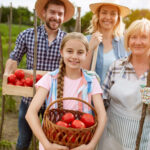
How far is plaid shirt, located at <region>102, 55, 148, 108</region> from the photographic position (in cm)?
174

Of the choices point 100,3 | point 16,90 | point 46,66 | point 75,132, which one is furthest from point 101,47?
point 75,132

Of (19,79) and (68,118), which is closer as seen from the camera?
(68,118)

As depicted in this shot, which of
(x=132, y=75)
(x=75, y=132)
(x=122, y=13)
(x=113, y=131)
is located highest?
(x=122, y=13)

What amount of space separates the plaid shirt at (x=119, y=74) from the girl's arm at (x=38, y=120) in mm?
602

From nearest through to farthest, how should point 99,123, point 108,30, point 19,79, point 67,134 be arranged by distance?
1. point 67,134
2. point 99,123
3. point 19,79
4. point 108,30

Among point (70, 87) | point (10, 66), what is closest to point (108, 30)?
point (70, 87)

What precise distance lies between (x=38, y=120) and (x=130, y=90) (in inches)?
29.5

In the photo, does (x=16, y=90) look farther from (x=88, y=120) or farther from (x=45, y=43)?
(x=88, y=120)

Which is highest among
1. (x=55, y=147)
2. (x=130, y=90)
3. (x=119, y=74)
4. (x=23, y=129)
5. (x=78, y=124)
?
(x=119, y=74)

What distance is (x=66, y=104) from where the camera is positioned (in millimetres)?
1604

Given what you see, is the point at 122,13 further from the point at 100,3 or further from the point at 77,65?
the point at 77,65

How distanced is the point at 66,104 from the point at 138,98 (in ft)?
1.86

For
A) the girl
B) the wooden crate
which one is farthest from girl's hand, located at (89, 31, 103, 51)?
the wooden crate

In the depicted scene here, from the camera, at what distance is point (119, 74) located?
1.79 m
